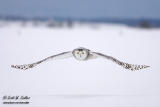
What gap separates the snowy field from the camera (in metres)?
4.01

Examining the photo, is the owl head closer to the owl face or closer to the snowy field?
the owl face

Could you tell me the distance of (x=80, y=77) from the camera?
17.2 feet

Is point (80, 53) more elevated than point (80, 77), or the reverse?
point (80, 53)

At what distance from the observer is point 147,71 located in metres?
5.63

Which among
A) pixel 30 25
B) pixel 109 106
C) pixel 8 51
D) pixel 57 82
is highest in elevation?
pixel 30 25

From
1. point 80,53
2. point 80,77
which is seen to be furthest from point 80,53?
point 80,77

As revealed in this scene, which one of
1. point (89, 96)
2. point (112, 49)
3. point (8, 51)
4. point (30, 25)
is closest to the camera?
point (89, 96)

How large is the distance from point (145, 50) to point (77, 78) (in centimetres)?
341

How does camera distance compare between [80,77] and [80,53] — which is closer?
[80,53]

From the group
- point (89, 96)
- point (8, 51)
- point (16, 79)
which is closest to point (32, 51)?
point (8, 51)

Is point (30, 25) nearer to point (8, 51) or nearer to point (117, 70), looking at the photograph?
point (8, 51)

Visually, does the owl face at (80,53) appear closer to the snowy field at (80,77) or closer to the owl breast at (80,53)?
the owl breast at (80,53)

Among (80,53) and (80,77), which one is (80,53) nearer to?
(80,53)

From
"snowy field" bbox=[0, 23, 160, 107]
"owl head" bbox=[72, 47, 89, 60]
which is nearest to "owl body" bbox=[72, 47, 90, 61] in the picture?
"owl head" bbox=[72, 47, 89, 60]
